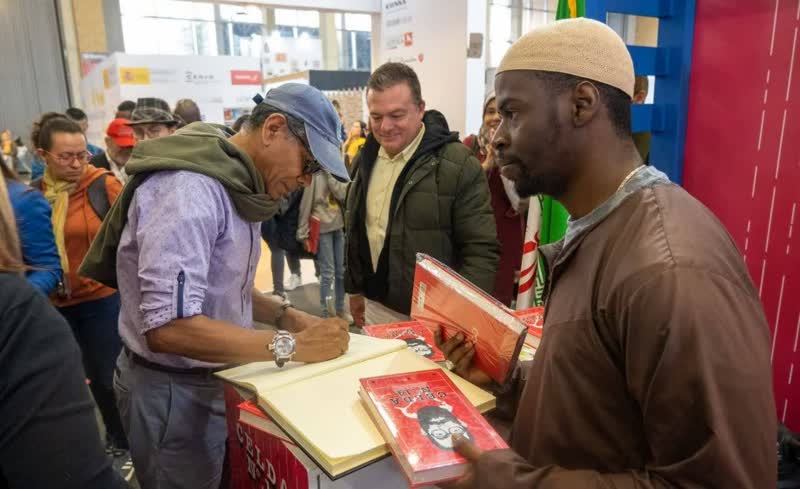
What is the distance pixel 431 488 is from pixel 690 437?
524 millimetres

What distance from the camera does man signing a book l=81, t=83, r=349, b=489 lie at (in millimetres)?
1175

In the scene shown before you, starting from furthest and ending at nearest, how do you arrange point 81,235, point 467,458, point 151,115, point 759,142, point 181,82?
point 181,82
point 151,115
point 81,235
point 759,142
point 467,458

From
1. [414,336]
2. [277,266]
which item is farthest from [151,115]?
[414,336]

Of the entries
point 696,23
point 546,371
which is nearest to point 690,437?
point 546,371

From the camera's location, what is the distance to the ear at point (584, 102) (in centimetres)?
88

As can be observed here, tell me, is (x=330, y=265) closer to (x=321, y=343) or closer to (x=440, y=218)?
(x=440, y=218)

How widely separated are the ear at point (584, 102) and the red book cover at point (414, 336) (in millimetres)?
682

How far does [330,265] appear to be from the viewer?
15.5ft

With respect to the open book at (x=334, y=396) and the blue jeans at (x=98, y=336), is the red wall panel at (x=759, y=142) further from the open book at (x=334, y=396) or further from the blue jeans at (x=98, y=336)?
the blue jeans at (x=98, y=336)

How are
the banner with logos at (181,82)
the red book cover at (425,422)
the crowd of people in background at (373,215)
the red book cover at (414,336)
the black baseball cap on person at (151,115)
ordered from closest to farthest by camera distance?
the red book cover at (425,422)
the red book cover at (414,336)
the crowd of people in background at (373,215)
the black baseball cap on person at (151,115)
the banner with logos at (181,82)

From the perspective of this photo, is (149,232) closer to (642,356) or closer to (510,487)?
(510,487)

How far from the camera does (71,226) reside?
256 cm

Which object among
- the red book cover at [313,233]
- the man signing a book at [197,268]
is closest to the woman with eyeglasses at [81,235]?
the man signing a book at [197,268]

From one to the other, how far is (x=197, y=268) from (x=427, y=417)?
1.96ft
